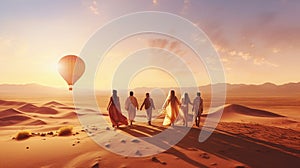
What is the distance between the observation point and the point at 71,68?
2106 cm

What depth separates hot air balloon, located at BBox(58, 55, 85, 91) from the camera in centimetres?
2077

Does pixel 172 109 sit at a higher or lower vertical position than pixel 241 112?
higher

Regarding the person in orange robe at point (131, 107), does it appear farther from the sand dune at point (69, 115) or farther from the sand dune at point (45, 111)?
the sand dune at point (45, 111)

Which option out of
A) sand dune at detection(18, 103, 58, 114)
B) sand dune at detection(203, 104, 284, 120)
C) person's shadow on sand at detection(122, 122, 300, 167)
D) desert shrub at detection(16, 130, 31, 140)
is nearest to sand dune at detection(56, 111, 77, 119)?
sand dune at detection(18, 103, 58, 114)

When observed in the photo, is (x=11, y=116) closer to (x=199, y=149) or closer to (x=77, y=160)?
(x=77, y=160)

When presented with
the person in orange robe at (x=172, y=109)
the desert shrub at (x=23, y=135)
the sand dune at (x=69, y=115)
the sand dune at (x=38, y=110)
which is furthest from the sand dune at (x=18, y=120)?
the person in orange robe at (x=172, y=109)

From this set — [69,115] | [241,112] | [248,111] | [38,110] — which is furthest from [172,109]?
[38,110]

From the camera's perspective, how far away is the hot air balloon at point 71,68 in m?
20.8

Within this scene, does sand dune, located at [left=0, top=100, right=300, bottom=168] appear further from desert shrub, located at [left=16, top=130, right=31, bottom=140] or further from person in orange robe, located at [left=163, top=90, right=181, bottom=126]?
person in orange robe, located at [left=163, top=90, right=181, bottom=126]

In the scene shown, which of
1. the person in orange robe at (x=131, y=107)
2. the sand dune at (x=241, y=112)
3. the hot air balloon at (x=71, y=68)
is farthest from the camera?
the sand dune at (x=241, y=112)

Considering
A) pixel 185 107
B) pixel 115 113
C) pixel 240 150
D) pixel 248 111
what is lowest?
pixel 240 150

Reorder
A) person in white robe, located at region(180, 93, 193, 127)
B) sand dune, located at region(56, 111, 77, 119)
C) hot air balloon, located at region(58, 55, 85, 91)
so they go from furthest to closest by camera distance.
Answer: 1. sand dune, located at region(56, 111, 77, 119)
2. hot air balloon, located at region(58, 55, 85, 91)
3. person in white robe, located at region(180, 93, 193, 127)

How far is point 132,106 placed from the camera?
14492 mm

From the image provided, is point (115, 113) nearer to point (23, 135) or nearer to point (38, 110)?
point (23, 135)
